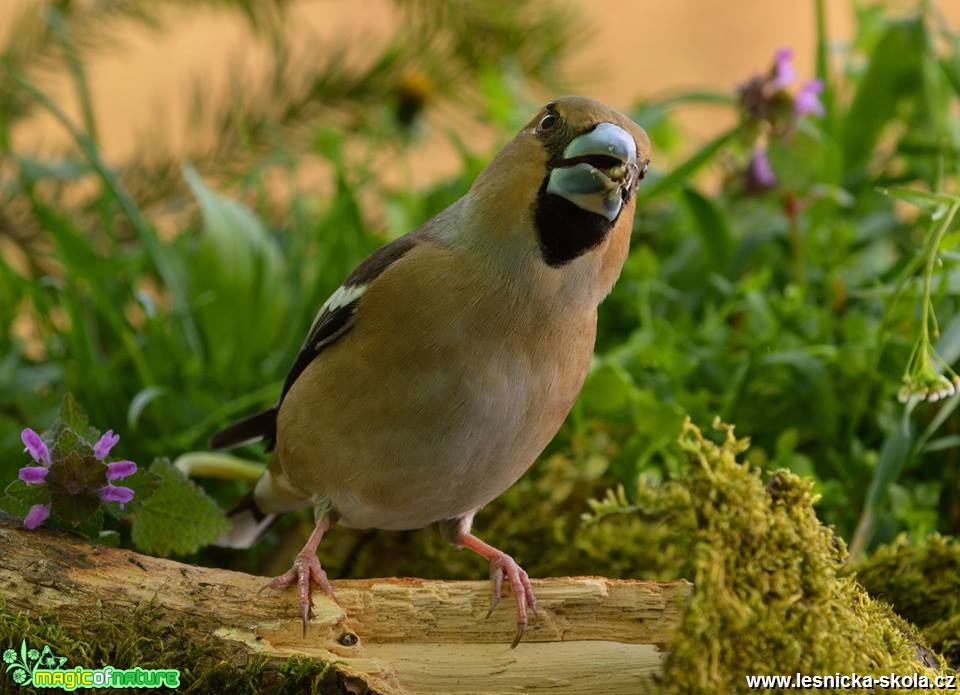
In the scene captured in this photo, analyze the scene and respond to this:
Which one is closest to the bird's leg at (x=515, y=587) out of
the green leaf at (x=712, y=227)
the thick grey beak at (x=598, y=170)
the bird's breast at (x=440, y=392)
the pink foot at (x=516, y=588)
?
the pink foot at (x=516, y=588)

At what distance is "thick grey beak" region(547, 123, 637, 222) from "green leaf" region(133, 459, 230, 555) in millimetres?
996

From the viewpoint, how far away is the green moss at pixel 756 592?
1566 mm

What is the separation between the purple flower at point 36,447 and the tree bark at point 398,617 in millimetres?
135

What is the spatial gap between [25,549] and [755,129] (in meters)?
2.45

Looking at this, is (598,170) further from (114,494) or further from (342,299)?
(114,494)

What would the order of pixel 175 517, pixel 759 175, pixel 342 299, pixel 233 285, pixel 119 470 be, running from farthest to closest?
pixel 759 175 → pixel 233 285 → pixel 342 299 → pixel 175 517 → pixel 119 470

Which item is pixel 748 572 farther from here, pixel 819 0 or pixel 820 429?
pixel 819 0

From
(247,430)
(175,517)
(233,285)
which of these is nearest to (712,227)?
(233,285)

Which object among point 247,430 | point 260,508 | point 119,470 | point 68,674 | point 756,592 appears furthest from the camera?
point 260,508

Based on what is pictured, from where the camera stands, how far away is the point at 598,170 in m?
2.03

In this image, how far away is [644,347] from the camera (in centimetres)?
315

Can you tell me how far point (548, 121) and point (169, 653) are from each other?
4.05ft

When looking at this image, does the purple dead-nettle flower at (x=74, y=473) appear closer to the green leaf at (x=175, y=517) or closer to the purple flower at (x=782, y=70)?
the green leaf at (x=175, y=517)

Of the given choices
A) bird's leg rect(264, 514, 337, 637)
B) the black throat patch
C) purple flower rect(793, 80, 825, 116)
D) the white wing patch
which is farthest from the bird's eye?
purple flower rect(793, 80, 825, 116)
